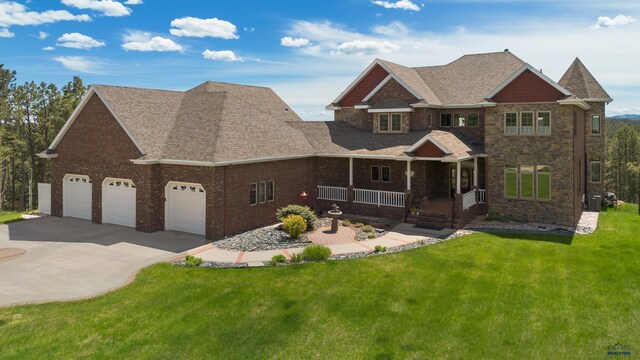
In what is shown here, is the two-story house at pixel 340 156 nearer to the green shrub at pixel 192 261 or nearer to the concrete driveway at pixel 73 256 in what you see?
the concrete driveway at pixel 73 256

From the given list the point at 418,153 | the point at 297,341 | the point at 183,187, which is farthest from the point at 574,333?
the point at 183,187

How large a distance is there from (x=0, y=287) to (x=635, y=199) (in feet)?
280

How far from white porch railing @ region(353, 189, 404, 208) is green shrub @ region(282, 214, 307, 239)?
6.11m

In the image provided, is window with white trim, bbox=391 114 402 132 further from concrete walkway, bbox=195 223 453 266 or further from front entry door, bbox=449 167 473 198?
concrete walkway, bbox=195 223 453 266

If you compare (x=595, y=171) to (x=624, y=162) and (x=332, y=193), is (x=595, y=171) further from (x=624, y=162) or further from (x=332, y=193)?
(x=624, y=162)

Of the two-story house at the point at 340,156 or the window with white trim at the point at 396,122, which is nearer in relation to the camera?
the two-story house at the point at 340,156

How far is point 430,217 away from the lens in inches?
864

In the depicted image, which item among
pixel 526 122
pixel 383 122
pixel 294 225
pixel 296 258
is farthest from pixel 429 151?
pixel 296 258

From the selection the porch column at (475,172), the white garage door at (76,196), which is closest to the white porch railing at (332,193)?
the porch column at (475,172)

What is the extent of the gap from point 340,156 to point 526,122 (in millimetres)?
10233

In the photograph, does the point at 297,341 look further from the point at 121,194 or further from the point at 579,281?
the point at 121,194

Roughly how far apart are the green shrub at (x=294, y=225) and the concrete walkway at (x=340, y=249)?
1.49 metres

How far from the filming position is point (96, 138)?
72.7ft

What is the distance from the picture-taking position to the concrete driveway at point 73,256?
1330cm
